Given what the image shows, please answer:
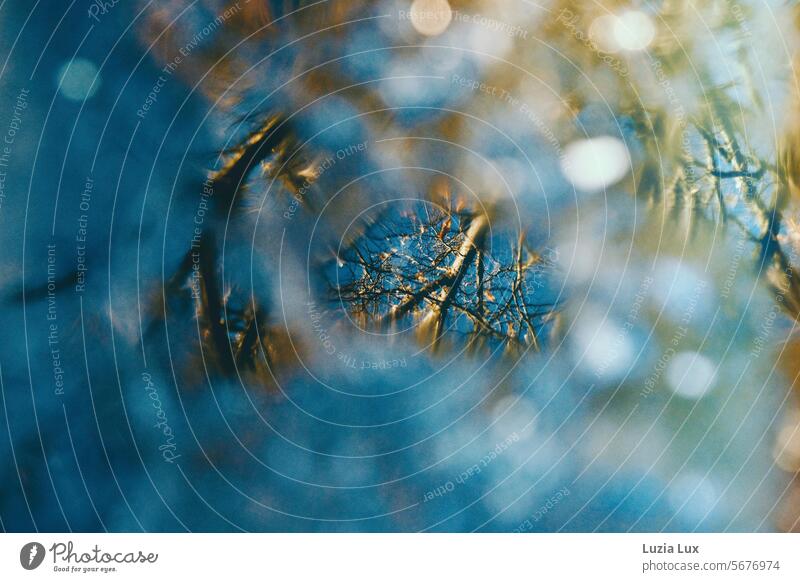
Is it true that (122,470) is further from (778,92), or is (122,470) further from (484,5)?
(778,92)
